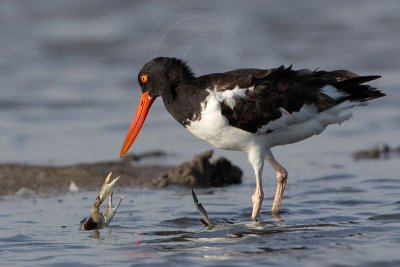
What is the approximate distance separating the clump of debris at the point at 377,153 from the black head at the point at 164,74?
9.23 feet

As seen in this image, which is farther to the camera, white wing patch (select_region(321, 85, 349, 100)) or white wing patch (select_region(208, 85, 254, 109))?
white wing patch (select_region(321, 85, 349, 100))

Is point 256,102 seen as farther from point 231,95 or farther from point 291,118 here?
point 291,118

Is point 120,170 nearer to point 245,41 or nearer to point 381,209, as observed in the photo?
point 381,209

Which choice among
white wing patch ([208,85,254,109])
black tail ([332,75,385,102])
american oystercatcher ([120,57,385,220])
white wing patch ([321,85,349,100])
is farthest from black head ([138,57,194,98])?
black tail ([332,75,385,102])

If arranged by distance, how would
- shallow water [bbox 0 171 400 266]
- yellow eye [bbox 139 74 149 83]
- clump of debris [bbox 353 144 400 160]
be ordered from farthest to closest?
clump of debris [bbox 353 144 400 160], yellow eye [bbox 139 74 149 83], shallow water [bbox 0 171 400 266]

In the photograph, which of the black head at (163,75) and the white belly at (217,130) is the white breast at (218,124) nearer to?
the white belly at (217,130)

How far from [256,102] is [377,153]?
2.78 meters

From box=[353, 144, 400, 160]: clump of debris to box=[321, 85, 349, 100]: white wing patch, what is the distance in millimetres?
2053

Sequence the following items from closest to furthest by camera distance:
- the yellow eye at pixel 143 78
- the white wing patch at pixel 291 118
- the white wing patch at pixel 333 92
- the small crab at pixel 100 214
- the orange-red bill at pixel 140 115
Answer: the small crab at pixel 100 214
the white wing patch at pixel 291 118
the white wing patch at pixel 333 92
the yellow eye at pixel 143 78
the orange-red bill at pixel 140 115

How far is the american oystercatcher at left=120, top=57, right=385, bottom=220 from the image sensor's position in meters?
8.30

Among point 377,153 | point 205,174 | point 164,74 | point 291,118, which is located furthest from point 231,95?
point 377,153

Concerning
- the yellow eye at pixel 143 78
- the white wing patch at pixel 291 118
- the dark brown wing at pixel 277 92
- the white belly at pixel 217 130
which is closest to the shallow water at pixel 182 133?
the white belly at pixel 217 130

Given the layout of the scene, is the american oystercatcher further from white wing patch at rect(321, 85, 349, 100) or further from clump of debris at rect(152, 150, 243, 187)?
clump of debris at rect(152, 150, 243, 187)

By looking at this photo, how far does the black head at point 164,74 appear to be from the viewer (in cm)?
870
